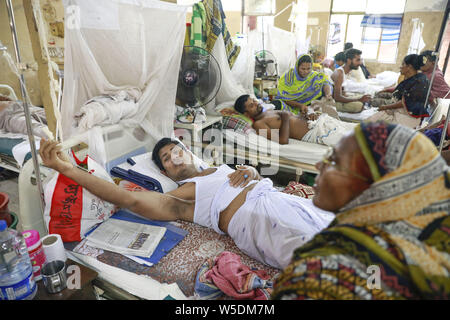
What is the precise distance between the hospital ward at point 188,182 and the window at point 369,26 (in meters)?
4.45

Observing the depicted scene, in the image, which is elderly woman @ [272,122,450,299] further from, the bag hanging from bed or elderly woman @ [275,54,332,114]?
elderly woman @ [275,54,332,114]

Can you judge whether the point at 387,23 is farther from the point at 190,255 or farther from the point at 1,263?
the point at 1,263

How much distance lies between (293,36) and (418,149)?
579cm

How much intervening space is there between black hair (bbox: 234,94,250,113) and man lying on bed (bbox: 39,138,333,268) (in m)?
1.71

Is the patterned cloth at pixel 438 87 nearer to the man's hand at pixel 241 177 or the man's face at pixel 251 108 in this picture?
the man's face at pixel 251 108

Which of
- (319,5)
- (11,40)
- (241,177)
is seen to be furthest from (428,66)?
(11,40)

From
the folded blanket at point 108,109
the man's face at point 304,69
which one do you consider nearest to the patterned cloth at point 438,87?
the man's face at point 304,69

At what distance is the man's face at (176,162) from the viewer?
2102 millimetres

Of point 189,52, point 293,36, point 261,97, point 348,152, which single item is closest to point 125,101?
point 189,52

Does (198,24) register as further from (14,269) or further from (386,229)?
(386,229)

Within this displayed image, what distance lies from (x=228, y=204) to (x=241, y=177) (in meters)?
0.23

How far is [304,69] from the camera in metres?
4.33

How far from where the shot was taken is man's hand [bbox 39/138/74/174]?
1.41 m
